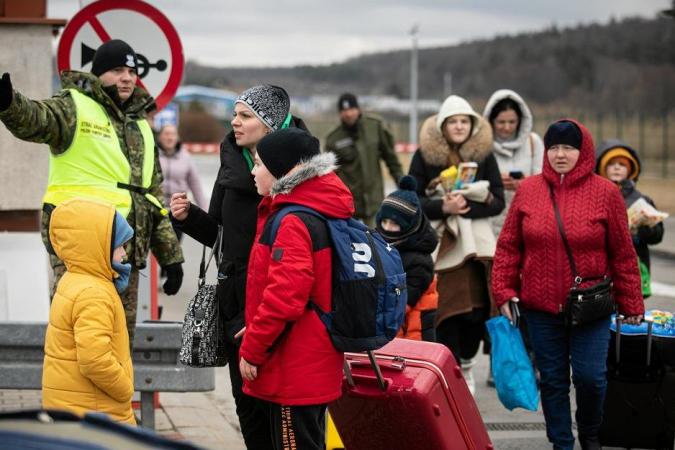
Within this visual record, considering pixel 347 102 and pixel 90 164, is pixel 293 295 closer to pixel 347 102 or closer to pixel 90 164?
pixel 90 164

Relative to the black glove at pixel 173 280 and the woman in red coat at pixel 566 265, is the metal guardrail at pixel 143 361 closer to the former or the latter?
the black glove at pixel 173 280

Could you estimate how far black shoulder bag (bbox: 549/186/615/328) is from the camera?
20.9 feet

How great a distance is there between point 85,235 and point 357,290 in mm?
1260

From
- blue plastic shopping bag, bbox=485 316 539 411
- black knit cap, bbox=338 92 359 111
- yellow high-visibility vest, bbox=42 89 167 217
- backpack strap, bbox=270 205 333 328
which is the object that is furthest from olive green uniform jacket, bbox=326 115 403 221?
backpack strap, bbox=270 205 333 328

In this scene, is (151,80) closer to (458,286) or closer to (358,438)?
(458,286)

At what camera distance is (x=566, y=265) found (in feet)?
21.2

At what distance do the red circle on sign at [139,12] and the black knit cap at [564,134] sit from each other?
2.36 m

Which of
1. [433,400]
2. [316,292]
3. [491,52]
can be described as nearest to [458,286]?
[433,400]

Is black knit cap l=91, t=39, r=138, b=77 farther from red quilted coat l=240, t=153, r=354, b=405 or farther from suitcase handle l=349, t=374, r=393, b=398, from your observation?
suitcase handle l=349, t=374, r=393, b=398

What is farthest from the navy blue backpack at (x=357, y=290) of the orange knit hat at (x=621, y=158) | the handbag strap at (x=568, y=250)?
the orange knit hat at (x=621, y=158)

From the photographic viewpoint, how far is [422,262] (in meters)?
7.06

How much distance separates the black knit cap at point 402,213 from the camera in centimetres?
709

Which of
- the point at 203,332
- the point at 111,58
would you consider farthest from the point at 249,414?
the point at 111,58

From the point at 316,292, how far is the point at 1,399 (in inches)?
149
